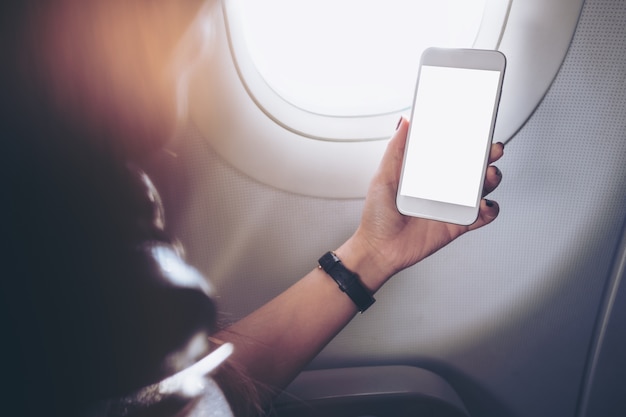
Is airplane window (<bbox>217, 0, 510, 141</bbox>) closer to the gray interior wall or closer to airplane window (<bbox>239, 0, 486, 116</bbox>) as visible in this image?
airplane window (<bbox>239, 0, 486, 116</bbox>)

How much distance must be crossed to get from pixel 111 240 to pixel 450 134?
0.50 meters

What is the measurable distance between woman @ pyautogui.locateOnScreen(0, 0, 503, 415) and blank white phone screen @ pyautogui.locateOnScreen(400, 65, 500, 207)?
0.03 meters

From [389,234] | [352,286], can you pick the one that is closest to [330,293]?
[352,286]

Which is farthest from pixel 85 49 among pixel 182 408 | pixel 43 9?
pixel 182 408

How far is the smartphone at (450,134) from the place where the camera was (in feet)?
1.96

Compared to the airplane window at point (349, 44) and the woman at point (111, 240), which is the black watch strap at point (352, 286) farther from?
the airplane window at point (349, 44)

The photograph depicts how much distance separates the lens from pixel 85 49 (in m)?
0.52

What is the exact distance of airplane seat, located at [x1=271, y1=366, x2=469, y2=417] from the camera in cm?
77

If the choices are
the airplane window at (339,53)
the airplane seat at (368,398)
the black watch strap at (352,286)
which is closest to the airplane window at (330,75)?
the airplane window at (339,53)

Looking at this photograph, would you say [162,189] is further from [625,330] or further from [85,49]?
[625,330]

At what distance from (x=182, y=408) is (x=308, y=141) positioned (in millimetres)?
475

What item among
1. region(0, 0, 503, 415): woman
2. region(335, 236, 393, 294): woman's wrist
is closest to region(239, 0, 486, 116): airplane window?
region(0, 0, 503, 415): woman

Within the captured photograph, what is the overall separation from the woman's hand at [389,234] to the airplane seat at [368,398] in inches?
9.1

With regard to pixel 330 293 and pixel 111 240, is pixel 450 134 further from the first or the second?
pixel 111 240
